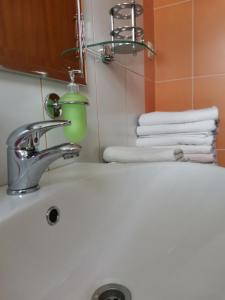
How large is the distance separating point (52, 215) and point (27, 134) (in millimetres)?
144

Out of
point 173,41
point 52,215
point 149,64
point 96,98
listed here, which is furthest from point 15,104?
point 173,41

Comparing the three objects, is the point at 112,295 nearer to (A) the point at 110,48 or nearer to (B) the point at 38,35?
(B) the point at 38,35

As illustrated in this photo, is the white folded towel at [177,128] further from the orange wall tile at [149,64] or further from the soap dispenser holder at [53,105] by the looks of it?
the soap dispenser holder at [53,105]

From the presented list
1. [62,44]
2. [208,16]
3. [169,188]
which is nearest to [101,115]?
[62,44]

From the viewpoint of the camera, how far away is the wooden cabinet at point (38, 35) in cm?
51

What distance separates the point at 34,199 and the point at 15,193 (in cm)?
5

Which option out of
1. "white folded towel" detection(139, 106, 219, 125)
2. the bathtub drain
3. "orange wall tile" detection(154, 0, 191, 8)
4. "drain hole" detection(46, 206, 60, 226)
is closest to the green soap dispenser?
"drain hole" detection(46, 206, 60, 226)

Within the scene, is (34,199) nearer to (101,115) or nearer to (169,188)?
(169,188)

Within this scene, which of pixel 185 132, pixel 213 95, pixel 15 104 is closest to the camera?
pixel 15 104

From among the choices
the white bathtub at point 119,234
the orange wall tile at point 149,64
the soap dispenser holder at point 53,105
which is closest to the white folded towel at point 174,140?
the orange wall tile at point 149,64

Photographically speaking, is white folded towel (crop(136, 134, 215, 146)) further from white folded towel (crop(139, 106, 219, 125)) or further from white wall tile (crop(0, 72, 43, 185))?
Answer: white wall tile (crop(0, 72, 43, 185))

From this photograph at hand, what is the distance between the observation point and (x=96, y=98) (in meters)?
0.85

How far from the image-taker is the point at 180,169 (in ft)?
→ 2.12

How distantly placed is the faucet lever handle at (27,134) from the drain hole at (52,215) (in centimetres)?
11
